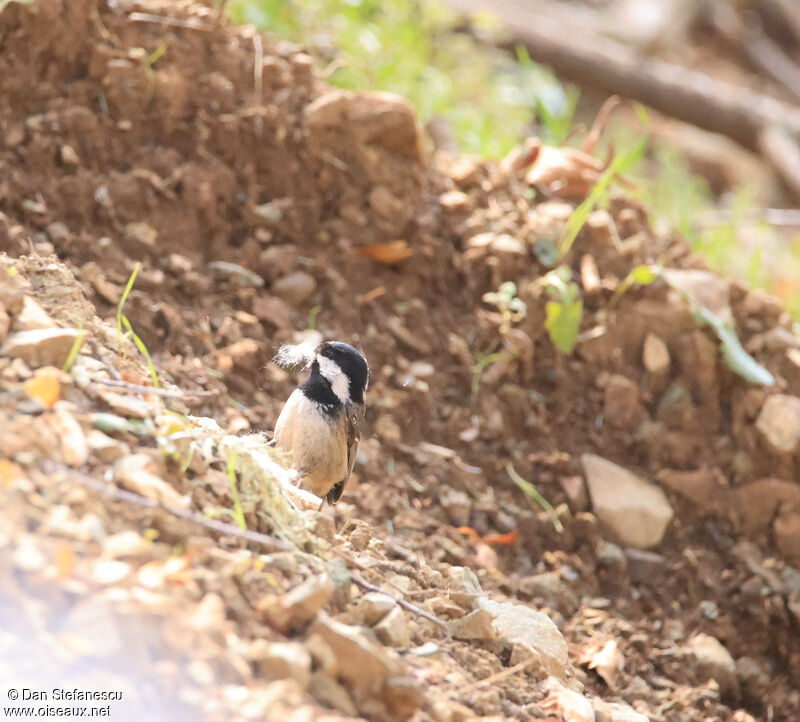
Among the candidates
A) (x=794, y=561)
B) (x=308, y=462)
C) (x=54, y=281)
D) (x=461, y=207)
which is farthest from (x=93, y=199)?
(x=794, y=561)

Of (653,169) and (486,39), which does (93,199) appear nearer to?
(486,39)

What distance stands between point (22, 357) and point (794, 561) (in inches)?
129

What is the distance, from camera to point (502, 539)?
375 centimetres

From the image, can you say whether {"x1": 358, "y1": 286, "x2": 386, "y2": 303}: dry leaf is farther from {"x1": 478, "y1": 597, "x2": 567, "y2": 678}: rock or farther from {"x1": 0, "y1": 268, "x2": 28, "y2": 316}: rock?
{"x1": 0, "y1": 268, "x2": 28, "y2": 316}: rock

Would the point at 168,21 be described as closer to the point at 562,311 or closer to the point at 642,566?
the point at 562,311

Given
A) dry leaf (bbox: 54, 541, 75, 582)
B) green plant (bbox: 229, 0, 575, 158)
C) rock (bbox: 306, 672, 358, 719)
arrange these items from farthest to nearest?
green plant (bbox: 229, 0, 575, 158)
rock (bbox: 306, 672, 358, 719)
dry leaf (bbox: 54, 541, 75, 582)

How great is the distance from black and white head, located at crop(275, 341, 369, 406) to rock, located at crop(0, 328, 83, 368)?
4.00 feet

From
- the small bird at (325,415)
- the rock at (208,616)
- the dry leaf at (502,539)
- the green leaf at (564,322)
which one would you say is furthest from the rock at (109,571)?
the green leaf at (564,322)

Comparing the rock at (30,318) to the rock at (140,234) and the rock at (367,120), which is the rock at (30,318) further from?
the rock at (367,120)

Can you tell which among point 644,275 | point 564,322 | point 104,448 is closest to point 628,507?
point 564,322

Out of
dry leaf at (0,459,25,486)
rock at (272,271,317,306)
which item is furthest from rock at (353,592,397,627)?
rock at (272,271,317,306)

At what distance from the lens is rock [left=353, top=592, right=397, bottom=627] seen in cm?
236

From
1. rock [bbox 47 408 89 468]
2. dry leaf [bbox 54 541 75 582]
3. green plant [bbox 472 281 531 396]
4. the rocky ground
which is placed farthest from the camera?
green plant [bbox 472 281 531 396]

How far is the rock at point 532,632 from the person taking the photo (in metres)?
2.77
